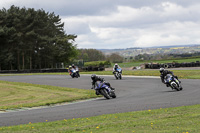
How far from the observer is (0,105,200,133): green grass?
306 inches

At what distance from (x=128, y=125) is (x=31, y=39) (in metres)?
70.0

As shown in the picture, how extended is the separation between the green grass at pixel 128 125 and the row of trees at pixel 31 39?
201 feet

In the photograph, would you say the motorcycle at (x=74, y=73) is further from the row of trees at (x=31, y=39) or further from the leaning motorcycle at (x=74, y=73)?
the row of trees at (x=31, y=39)

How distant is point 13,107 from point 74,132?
825cm

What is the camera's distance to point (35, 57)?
83.0 meters

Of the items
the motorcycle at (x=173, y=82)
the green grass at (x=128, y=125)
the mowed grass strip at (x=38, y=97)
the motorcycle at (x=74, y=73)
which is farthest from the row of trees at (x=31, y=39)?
the green grass at (x=128, y=125)

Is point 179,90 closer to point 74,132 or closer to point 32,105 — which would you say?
point 32,105

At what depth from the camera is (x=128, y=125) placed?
8.59m

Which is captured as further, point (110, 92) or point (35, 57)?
point (35, 57)

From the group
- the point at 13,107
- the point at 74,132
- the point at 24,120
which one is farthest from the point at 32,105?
the point at 74,132

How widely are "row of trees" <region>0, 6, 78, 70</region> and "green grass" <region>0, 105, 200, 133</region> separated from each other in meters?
61.1

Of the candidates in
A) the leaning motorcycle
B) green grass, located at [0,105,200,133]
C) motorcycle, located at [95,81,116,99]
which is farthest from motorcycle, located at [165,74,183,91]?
the leaning motorcycle

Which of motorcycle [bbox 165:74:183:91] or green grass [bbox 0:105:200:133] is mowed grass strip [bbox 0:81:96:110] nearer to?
motorcycle [bbox 165:74:183:91]

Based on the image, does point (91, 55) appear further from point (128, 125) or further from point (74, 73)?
point (128, 125)
